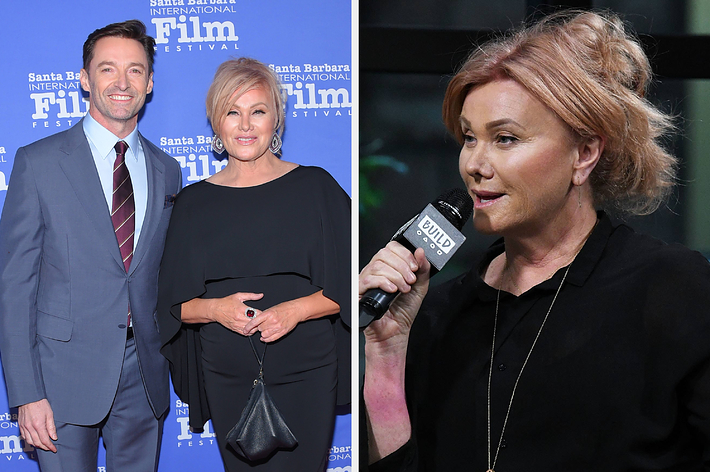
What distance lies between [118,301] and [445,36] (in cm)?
138

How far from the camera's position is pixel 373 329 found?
1.65m

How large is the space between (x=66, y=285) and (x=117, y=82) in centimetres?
56

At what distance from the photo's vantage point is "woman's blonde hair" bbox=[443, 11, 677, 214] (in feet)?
4.64

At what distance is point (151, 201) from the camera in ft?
5.41

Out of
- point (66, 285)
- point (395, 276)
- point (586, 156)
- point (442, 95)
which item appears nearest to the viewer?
point (395, 276)

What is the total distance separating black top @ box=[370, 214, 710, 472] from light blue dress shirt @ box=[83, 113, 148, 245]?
96 centimetres

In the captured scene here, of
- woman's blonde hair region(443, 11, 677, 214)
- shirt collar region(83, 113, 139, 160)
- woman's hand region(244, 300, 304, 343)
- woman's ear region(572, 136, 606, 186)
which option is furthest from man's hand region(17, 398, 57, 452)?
woman's ear region(572, 136, 606, 186)

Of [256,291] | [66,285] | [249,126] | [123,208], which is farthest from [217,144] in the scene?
[66,285]

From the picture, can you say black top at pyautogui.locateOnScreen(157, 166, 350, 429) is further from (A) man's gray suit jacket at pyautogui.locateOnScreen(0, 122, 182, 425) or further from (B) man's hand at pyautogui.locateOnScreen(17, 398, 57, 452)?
(B) man's hand at pyautogui.locateOnScreen(17, 398, 57, 452)

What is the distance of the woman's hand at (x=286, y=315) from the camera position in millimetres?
1679

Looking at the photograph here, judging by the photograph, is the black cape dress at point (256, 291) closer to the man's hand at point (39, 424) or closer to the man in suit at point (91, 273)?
the man in suit at point (91, 273)

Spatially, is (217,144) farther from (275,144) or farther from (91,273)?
(91,273)

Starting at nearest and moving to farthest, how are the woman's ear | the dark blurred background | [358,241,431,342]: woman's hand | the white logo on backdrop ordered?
[358,241,431,342]: woman's hand
the woman's ear
the white logo on backdrop
the dark blurred background

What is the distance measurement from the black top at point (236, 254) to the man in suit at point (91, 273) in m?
0.05
